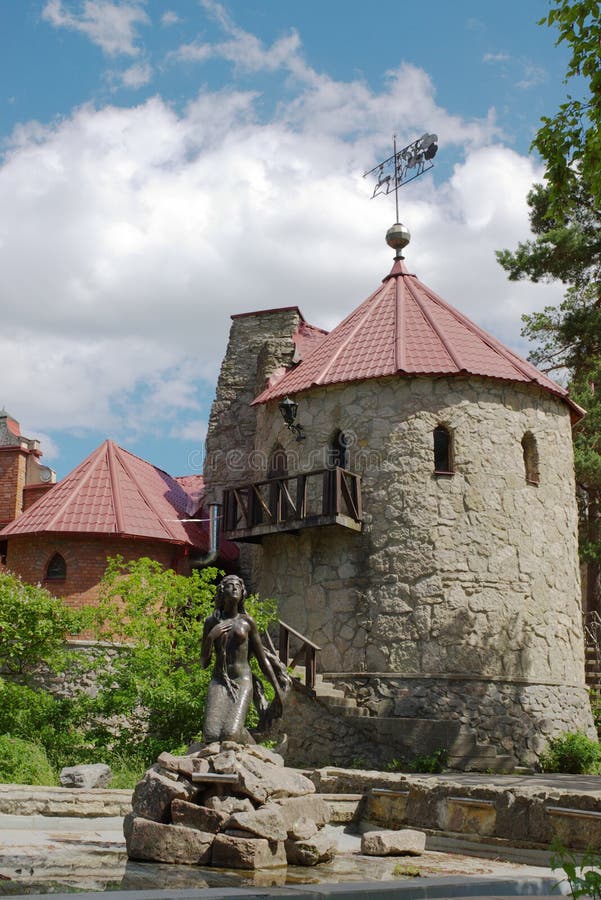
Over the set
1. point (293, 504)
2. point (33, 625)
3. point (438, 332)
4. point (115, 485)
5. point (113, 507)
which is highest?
point (438, 332)

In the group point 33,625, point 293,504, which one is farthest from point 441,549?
point 33,625

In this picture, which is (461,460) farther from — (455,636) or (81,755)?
(81,755)

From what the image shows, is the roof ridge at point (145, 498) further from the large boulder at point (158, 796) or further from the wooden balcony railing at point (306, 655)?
the large boulder at point (158, 796)

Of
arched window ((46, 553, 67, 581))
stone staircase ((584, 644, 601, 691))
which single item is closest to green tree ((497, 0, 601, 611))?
stone staircase ((584, 644, 601, 691))

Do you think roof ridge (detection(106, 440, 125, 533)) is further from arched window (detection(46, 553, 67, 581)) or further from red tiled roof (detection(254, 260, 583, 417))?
red tiled roof (detection(254, 260, 583, 417))

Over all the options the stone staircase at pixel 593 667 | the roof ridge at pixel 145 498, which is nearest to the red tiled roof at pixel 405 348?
the roof ridge at pixel 145 498

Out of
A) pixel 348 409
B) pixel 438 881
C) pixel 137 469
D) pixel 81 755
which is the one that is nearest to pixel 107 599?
pixel 81 755

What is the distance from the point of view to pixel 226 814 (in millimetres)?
8000

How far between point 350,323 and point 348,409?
3.52m

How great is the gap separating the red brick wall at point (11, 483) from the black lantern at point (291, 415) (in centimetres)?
887

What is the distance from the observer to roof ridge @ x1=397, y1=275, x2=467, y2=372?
19752 mm

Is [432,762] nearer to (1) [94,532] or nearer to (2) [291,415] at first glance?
(2) [291,415]

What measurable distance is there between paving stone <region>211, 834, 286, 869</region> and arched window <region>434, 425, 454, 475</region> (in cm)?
1248

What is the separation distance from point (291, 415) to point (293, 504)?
1.93 m
